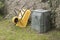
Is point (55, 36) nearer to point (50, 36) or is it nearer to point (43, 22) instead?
point (50, 36)

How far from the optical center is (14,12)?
25.7 feet

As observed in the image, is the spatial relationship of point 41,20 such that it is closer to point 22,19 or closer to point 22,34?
point 22,34

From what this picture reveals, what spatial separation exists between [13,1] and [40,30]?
2.38 m

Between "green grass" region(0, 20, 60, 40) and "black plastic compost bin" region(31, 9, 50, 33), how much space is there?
0.19m

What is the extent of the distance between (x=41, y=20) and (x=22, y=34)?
79 cm

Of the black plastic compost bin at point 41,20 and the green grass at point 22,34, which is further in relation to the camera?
the black plastic compost bin at point 41,20

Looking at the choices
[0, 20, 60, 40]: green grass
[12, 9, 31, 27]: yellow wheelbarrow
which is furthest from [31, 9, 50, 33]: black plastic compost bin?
[12, 9, 31, 27]: yellow wheelbarrow

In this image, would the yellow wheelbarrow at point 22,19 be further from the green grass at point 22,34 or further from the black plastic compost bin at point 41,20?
the black plastic compost bin at point 41,20

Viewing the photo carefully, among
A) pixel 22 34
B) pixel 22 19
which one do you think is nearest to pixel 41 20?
pixel 22 34

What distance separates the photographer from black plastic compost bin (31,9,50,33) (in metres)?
6.32

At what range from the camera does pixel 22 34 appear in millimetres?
6277

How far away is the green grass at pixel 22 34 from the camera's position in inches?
235

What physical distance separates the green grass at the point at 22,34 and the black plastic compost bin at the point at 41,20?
0.62 feet

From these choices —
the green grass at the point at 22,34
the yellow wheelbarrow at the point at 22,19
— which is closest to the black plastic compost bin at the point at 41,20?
the green grass at the point at 22,34
